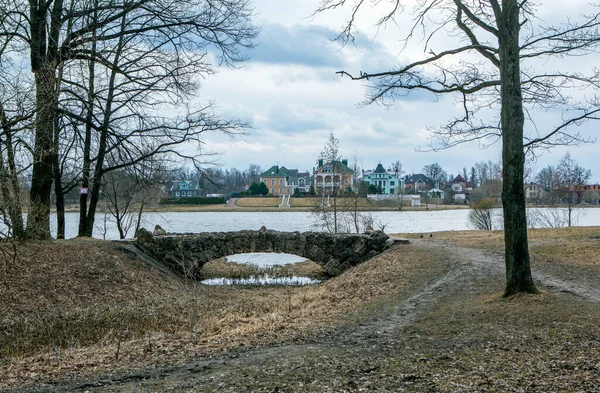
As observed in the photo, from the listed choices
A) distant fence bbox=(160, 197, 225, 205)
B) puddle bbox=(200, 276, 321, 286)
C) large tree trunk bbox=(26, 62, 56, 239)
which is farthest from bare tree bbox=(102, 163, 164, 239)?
distant fence bbox=(160, 197, 225, 205)

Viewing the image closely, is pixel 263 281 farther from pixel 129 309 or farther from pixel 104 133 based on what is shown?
pixel 129 309

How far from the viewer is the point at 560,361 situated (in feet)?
19.5

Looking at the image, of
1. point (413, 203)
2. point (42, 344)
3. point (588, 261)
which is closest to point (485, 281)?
point (588, 261)

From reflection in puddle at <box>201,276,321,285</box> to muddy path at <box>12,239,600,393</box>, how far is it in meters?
10.5

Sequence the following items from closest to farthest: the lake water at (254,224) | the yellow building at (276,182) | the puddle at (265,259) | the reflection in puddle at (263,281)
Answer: the reflection in puddle at (263,281), the puddle at (265,259), the lake water at (254,224), the yellow building at (276,182)

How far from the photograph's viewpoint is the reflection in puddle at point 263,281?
2045cm

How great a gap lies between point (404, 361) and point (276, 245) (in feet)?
46.8

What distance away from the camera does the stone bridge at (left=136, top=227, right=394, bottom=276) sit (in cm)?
1964

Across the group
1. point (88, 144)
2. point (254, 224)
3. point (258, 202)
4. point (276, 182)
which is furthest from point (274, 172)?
point (88, 144)

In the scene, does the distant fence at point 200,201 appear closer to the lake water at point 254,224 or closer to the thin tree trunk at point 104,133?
the lake water at point 254,224

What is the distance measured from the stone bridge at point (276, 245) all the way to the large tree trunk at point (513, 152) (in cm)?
1066

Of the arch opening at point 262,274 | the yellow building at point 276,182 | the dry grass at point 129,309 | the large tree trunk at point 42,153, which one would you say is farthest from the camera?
the yellow building at point 276,182

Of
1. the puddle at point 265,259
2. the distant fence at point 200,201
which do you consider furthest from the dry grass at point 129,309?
the distant fence at point 200,201

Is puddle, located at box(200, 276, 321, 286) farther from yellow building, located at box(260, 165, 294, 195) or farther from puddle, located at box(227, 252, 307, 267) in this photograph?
yellow building, located at box(260, 165, 294, 195)
